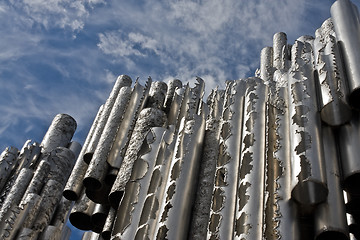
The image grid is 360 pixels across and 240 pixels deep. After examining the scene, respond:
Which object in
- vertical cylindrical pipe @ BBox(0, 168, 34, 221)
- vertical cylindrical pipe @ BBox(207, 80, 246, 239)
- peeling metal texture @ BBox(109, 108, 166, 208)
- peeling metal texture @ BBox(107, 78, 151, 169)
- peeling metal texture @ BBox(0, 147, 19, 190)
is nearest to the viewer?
vertical cylindrical pipe @ BBox(207, 80, 246, 239)

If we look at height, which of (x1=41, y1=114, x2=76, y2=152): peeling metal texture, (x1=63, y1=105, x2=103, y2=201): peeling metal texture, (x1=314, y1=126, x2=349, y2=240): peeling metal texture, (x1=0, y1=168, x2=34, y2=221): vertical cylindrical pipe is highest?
(x1=41, y1=114, x2=76, y2=152): peeling metal texture

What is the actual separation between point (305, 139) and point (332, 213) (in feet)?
1.78

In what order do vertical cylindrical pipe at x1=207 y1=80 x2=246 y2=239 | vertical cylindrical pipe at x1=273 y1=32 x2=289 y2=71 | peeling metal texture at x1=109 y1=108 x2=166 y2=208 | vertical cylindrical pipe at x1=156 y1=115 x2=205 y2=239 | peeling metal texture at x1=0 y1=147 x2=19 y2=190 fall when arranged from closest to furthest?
vertical cylindrical pipe at x1=207 y1=80 x2=246 y2=239, vertical cylindrical pipe at x1=156 y1=115 x2=205 y2=239, peeling metal texture at x1=109 y1=108 x2=166 y2=208, vertical cylindrical pipe at x1=273 y1=32 x2=289 y2=71, peeling metal texture at x1=0 y1=147 x2=19 y2=190

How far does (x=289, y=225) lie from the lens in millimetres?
2531

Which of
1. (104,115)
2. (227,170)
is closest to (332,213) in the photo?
(227,170)

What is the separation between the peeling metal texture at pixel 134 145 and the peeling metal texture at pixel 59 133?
3.30 meters

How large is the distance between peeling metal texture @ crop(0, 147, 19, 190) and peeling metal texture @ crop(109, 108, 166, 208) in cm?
313

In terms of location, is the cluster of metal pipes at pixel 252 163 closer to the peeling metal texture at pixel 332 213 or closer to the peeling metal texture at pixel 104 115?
the peeling metal texture at pixel 332 213

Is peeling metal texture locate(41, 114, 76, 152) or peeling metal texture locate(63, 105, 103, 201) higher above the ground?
peeling metal texture locate(41, 114, 76, 152)

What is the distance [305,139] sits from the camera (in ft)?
9.64

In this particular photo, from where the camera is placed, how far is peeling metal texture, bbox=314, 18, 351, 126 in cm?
313

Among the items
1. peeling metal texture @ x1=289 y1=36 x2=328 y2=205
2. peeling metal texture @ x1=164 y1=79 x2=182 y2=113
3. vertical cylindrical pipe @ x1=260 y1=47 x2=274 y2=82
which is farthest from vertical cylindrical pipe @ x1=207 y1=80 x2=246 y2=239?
vertical cylindrical pipe @ x1=260 y1=47 x2=274 y2=82

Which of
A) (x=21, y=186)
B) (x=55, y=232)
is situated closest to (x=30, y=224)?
(x=55, y=232)

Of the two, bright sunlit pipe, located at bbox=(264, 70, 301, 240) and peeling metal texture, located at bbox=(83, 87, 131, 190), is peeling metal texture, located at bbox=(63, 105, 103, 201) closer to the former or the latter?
peeling metal texture, located at bbox=(83, 87, 131, 190)
